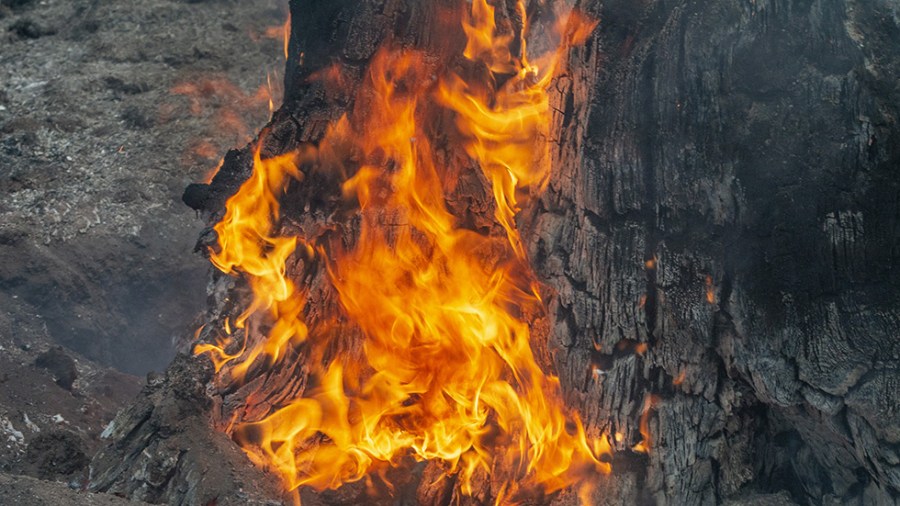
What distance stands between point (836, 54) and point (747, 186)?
29.6 inches

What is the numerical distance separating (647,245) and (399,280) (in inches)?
64.5

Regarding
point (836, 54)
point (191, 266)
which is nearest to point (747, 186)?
point (836, 54)

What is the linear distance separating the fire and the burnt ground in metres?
1.32

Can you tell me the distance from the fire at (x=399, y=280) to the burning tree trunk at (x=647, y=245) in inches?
1.1

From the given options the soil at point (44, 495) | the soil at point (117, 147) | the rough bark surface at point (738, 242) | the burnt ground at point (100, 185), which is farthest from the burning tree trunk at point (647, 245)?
the soil at point (117, 147)

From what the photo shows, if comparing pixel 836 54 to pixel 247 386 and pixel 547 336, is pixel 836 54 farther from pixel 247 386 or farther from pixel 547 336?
pixel 247 386

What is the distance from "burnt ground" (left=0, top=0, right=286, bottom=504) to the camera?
6.24 metres

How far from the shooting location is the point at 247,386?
16.4ft

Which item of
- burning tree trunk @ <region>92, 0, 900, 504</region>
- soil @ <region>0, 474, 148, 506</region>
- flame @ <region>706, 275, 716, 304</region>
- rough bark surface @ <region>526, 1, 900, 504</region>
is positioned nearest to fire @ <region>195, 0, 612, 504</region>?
burning tree trunk @ <region>92, 0, 900, 504</region>

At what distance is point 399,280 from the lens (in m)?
5.10

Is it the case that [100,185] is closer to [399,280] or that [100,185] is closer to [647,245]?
[399,280]

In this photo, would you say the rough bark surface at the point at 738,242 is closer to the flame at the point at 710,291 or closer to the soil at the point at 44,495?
the flame at the point at 710,291

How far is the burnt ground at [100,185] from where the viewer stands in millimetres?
6238

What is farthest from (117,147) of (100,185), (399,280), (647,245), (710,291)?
(710,291)
